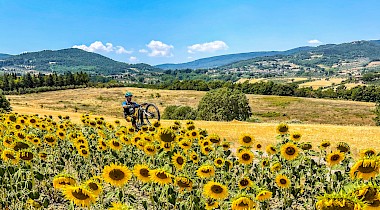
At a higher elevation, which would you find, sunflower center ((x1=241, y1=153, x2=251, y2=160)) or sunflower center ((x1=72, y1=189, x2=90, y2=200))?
sunflower center ((x1=72, y1=189, x2=90, y2=200))

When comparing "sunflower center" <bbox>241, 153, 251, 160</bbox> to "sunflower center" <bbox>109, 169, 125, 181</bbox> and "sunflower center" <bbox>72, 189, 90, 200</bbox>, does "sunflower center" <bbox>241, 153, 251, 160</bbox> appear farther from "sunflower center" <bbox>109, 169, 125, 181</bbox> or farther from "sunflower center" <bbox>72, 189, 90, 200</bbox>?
"sunflower center" <bbox>72, 189, 90, 200</bbox>

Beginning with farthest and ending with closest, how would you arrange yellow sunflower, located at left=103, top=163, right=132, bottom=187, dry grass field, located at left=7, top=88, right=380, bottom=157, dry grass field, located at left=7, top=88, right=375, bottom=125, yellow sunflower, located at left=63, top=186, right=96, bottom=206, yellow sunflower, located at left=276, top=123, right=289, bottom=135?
dry grass field, located at left=7, top=88, right=375, bottom=125, dry grass field, located at left=7, top=88, right=380, bottom=157, yellow sunflower, located at left=276, top=123, right=289, bottom=135, yellow sunflower, located at left=103, top=163, right=132, bottom=187, yellow sunflower, located at left=63, top=186, right=96, bottom=206

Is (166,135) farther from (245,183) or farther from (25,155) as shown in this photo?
→ (25,155)

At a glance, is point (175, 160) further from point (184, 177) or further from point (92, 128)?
point (92, 128)

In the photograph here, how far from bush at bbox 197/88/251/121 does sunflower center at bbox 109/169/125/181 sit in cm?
5565

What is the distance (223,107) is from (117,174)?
5731cm

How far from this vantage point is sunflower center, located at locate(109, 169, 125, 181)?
4434 mm

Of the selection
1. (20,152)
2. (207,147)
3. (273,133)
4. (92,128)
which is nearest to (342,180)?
(207,147)

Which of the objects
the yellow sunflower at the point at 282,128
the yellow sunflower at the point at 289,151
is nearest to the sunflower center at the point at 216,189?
the yellow sunflower at the point at 289,151

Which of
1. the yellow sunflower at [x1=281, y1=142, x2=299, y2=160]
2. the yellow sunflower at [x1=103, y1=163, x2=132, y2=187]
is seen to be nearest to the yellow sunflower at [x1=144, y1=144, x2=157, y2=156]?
the yellow sunflower at [x1=103, y1=163, x2=132, y2=187]

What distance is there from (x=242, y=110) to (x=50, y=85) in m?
109

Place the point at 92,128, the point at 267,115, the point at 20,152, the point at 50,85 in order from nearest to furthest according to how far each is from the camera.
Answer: the point at 20,152 < the point at 92,128 < the point at 267,115 < the point at 50,85

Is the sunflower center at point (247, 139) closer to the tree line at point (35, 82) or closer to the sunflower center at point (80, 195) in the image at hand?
the sunflower center at point (80, 195)

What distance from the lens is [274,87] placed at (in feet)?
488
